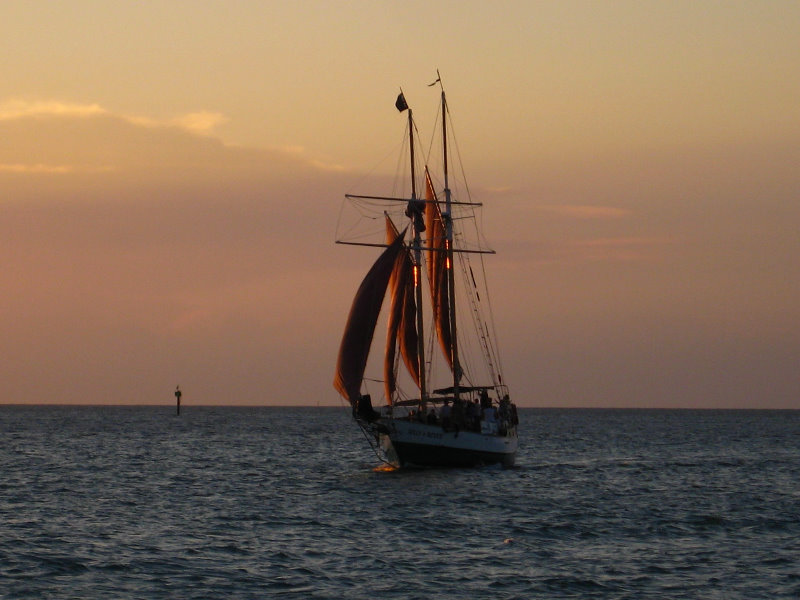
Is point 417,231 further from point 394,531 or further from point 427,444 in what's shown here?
point 394,531

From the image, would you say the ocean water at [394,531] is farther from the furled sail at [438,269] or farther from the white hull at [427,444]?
the furled sail at [438,269]

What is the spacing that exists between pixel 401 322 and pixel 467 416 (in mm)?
6188

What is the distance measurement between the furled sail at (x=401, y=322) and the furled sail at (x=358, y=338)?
9.83 ft

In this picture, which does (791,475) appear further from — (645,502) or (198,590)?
(198,590)

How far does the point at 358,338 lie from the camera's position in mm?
65812

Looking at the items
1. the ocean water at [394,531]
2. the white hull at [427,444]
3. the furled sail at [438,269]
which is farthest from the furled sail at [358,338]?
the furled sail at [438,269]

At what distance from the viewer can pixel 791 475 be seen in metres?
74.5

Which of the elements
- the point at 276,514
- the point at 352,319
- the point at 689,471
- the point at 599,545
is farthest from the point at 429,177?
the point at 599,545

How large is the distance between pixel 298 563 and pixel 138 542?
6525mm

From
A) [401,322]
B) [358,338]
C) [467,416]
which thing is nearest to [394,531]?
[358,338]

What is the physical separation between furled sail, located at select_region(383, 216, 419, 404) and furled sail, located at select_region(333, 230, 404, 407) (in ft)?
9.83

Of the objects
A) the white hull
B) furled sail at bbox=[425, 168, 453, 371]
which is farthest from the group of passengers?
furled sail at bbox=[425, 168, 453, 371]

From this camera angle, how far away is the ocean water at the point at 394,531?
34.5m

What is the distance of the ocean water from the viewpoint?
1359 inches
